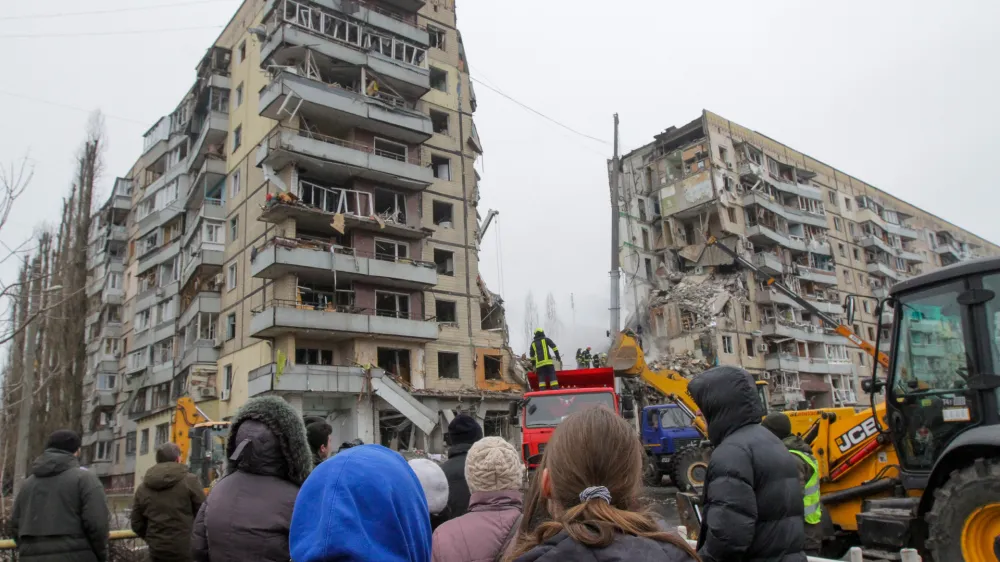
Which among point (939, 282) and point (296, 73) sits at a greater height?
point (296, 73)

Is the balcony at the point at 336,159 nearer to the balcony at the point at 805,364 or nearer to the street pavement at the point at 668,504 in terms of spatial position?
the street pavement at the point at 668,504

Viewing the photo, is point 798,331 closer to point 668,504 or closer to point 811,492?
point 668,504

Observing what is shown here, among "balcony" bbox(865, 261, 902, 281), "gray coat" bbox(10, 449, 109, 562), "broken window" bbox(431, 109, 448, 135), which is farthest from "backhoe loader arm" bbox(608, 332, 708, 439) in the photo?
"balcony" bbox(865, 261, 902, 281)

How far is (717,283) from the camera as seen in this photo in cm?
4725

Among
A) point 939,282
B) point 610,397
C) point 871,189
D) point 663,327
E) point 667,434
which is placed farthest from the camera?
point 871,189

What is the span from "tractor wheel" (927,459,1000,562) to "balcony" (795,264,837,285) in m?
50.3

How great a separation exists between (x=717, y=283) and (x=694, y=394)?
46.0 metres

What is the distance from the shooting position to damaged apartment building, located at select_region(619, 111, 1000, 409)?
46.5 m

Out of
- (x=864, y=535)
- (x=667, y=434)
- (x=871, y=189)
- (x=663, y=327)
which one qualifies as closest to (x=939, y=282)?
(x=864, y=535)

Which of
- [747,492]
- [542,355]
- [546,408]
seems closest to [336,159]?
[542,355]

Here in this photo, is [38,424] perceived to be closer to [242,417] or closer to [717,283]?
[242,417]

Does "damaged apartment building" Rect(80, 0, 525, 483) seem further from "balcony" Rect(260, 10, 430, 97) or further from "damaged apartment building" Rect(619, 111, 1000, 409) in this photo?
"damaged apartment building" Rect(619, 111, 1000, 409)

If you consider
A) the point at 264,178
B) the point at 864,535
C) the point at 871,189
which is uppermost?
the point at 871,189

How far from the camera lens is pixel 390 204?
1268 inches
